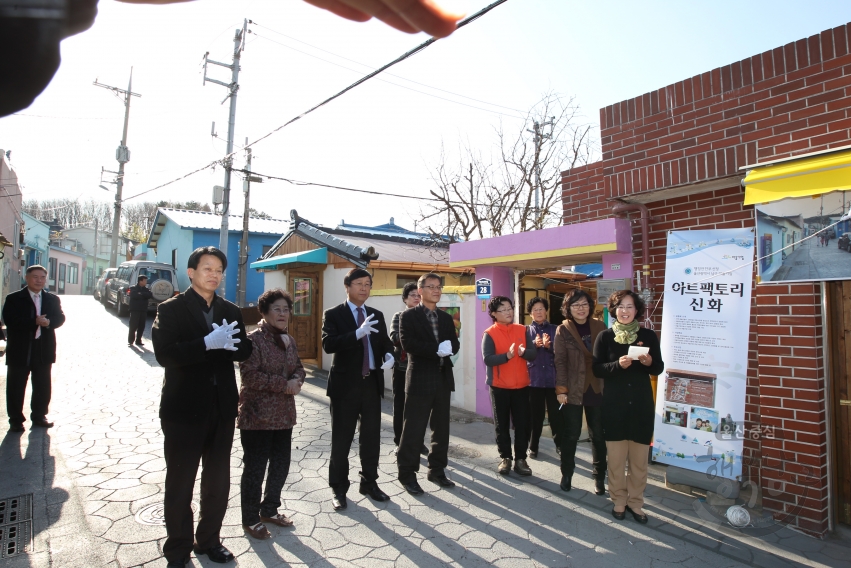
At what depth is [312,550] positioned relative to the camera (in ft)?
10.9

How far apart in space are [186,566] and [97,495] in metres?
1.51

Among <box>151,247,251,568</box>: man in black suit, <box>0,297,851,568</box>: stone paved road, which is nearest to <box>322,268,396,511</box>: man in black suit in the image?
<box>0,297,851,568</box>: stone paved road

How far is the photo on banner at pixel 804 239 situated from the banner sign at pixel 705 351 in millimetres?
190

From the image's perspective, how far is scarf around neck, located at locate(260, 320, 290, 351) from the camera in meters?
3.69

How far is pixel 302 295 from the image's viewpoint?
12.0 m

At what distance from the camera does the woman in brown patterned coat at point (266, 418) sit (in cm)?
343

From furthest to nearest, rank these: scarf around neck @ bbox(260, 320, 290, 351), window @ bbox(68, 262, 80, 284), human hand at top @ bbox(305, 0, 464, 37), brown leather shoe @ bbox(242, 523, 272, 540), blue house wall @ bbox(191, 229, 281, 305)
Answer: window @ bbox(68, 262, 80, 284)
blue house wall @ bbox(191, 229, 281, 305)
scarf around neck @ bbox(260, 320, 290, 351)
brown leather shoe @ bbox(242, 523, 272, 540)
human hand at top @ bbox(305, 0, 464, 37)

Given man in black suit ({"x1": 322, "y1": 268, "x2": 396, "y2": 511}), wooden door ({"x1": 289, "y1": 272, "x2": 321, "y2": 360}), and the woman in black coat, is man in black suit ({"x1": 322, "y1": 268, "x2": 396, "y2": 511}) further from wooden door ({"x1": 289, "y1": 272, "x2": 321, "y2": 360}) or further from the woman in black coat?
wooden door ({"x1": 289, "y1": 272, "x2": 321, "y2": 360})

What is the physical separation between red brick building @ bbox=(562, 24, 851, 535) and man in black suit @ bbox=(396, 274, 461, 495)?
2378 millimetres

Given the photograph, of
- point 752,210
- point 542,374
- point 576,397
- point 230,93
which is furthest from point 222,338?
point 230,93

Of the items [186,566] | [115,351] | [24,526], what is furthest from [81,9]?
[115,351]

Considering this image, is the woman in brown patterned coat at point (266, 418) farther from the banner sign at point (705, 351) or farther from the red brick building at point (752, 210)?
the red brick building at point (752, 210)

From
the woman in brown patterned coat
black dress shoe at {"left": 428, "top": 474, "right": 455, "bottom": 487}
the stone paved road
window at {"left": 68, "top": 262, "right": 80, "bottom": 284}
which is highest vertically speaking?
window at {"left": 68, "top": 262, "right": 80, "bottom": 284}

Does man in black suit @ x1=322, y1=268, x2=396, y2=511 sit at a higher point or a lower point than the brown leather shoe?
higher
